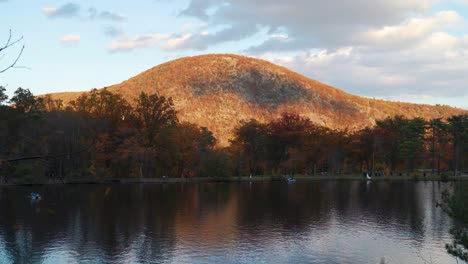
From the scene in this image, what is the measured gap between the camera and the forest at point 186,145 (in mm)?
95938

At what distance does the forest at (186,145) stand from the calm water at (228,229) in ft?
91.0

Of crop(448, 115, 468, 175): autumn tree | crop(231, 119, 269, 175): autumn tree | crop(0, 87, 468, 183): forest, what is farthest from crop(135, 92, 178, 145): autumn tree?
crop(448, 115, 468, 175): autumn tree

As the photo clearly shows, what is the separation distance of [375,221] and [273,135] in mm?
73314

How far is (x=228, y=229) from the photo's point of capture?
42.3 meters

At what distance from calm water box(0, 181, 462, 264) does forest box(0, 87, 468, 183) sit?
27.7 m

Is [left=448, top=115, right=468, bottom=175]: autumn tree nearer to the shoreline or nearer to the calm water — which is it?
the shoreline

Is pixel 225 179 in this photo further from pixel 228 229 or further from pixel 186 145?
pixel 228 229

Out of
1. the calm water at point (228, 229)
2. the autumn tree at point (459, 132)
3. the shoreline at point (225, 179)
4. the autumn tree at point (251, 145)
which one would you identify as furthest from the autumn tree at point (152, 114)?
the autumn tree at point (459, 132)

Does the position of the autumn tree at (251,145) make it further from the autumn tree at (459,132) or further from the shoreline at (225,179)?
the autumn tree at (459,132)

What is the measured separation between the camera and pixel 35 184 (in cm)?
9306

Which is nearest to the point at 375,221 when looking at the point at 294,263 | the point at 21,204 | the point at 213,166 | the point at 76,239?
the point at 294,263

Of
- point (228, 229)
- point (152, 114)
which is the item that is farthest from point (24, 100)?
point (228, 229)

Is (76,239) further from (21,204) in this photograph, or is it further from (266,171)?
(266,171)

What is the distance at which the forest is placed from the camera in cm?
9594
